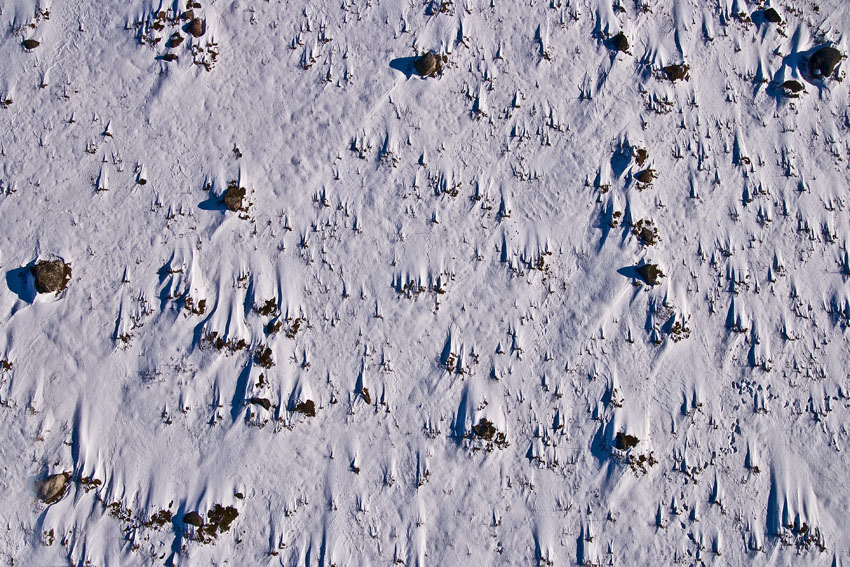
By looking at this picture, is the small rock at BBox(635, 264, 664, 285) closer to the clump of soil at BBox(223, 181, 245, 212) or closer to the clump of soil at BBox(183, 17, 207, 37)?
the clump of soil at BBox(223, 181, 245, 212)

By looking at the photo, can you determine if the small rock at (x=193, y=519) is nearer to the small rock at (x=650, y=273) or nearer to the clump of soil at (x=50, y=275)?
the clump of soil at (x=50, y=275)

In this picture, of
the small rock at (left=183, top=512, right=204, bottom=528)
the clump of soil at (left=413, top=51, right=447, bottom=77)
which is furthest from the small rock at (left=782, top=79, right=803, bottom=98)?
the small rock at (left=183, top=512, right=204, bottom=528)

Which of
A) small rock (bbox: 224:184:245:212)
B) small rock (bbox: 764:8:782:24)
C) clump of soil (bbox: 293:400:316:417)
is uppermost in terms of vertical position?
small rock (bbox: 764:8:782:24)

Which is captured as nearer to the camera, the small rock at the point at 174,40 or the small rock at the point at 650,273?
the small rock at the point at 650,273

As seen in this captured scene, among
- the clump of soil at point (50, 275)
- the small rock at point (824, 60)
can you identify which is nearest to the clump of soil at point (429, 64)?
the small rock at point (824, 60)

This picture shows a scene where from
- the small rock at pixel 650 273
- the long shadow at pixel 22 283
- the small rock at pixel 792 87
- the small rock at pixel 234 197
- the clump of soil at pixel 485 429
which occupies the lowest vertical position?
the clump of soil at pixel 485 429

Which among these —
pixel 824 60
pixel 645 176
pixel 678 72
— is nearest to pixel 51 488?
pixel 645 176

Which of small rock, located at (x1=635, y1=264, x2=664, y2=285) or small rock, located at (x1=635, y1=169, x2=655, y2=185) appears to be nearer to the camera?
small rock, located at (x1=635, y1=264, x2=664, y2=285)
